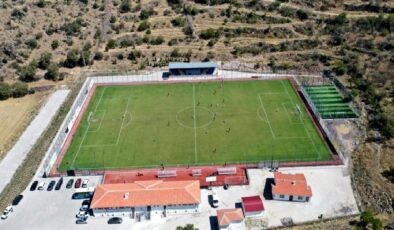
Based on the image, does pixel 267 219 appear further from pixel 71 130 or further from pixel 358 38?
pixel 358 38

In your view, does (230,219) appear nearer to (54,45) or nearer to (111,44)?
(111,44)

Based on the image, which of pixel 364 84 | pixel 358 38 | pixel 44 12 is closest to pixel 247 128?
pixel 364 84

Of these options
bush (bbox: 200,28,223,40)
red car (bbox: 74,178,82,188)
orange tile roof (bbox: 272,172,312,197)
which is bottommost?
red car (bbox: 74,178,82,188)

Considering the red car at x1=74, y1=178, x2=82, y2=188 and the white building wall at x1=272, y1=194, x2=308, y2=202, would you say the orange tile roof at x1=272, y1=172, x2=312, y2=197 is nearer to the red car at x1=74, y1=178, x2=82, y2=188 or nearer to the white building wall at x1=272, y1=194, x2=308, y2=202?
the white building wall at x1=272, y1=194, x2=308, y2=202

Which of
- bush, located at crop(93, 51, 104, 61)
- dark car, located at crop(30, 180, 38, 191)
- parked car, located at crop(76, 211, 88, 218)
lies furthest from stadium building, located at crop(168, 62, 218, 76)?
parked car, located at crop(76, 211, 88, 218)

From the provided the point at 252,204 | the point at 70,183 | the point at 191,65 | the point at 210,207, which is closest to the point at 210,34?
the point at 191,65
